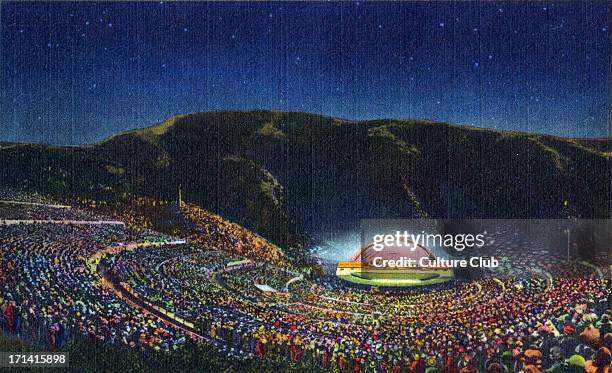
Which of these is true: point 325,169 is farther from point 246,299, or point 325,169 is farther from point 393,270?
point 246,299

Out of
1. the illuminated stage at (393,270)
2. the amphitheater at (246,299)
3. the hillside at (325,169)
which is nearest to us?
the amphitheater at (246,299)

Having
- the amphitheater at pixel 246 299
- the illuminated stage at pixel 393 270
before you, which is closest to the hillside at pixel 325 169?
the amphitheater at pixel 246 299

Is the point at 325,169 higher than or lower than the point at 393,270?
higher

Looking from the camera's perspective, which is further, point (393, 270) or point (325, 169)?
point (325, 169)

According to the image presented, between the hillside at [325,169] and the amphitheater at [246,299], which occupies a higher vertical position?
the hillside at [325,169]

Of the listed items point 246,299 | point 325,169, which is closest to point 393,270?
point 325,169

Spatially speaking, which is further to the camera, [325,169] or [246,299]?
[325,169]

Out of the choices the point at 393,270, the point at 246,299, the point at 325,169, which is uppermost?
the point at 325,169

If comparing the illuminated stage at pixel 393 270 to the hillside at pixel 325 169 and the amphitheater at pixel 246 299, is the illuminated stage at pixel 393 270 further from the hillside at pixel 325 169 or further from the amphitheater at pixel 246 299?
the hillside at pixel 325 169

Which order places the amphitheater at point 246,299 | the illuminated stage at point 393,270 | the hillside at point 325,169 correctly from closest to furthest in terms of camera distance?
the amphitheater at point 246,299, the illuminated stage at point 393,270, the hillside at point 325,169

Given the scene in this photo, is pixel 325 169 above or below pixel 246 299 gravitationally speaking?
above
